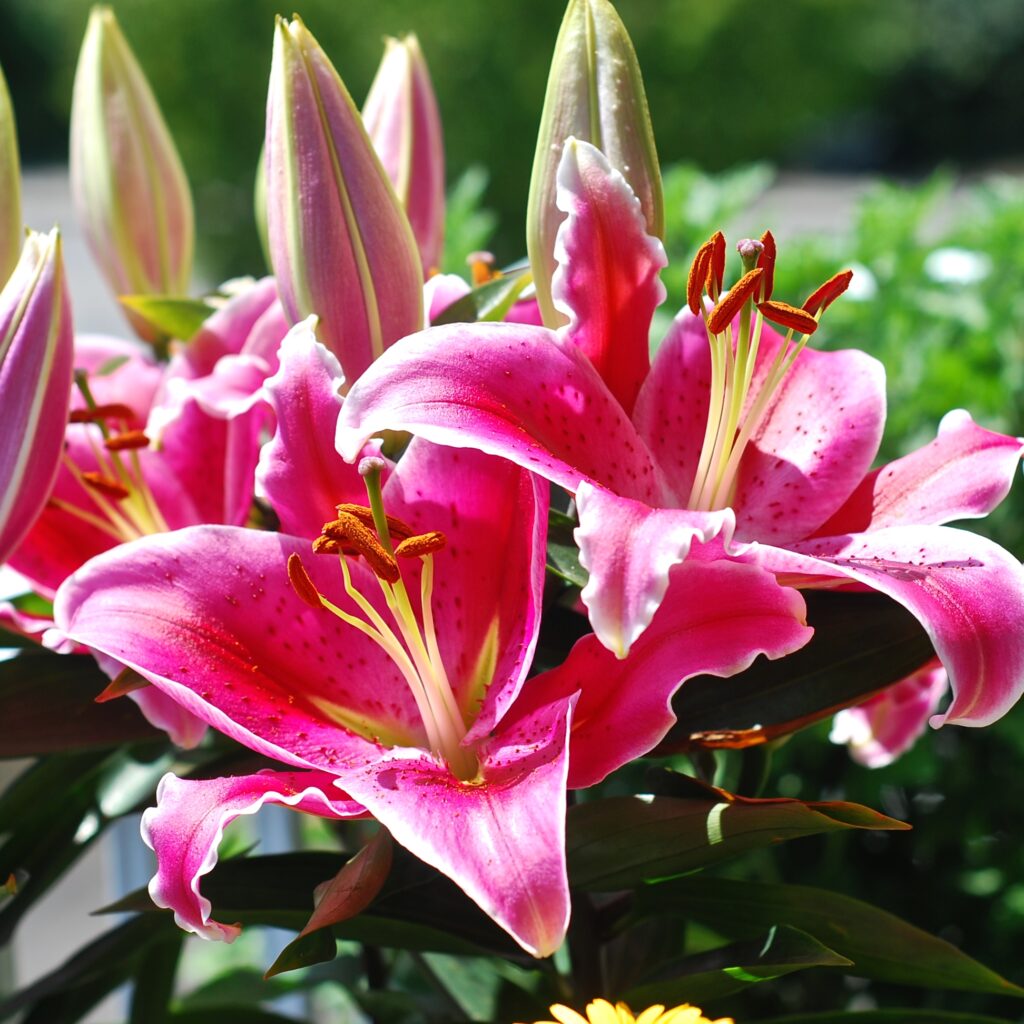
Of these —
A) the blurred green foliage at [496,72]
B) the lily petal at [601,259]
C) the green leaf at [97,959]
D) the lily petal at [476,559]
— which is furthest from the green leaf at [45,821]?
the blurred green foliage at [496,72]

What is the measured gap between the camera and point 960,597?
0.44 m

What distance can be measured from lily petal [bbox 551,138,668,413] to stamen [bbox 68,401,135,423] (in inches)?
8.6

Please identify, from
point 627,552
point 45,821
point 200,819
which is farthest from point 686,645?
point 45,821

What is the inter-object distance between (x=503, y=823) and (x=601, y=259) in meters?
0.20

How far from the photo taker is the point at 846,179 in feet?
38.4

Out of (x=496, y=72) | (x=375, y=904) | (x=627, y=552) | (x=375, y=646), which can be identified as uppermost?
(x=627, y=552)

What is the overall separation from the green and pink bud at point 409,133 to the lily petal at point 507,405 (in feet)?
0.61

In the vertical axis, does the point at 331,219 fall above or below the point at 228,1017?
above

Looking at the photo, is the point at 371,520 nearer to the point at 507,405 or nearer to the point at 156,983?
the point at 507,405

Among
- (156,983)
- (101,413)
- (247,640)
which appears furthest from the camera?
(156,983)

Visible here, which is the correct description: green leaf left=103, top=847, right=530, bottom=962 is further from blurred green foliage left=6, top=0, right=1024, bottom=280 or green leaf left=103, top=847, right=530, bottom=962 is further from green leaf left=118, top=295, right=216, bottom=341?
blurred green foliage left=6, top=0, right=1024, bottom=280

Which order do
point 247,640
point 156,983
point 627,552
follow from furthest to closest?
1. point 156,983
2. point 247,640
3. point 627,552

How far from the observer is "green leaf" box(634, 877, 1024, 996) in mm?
557

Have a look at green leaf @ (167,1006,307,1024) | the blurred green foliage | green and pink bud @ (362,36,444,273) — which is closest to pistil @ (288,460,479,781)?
green and pink bud @ (362,36,444,273)
